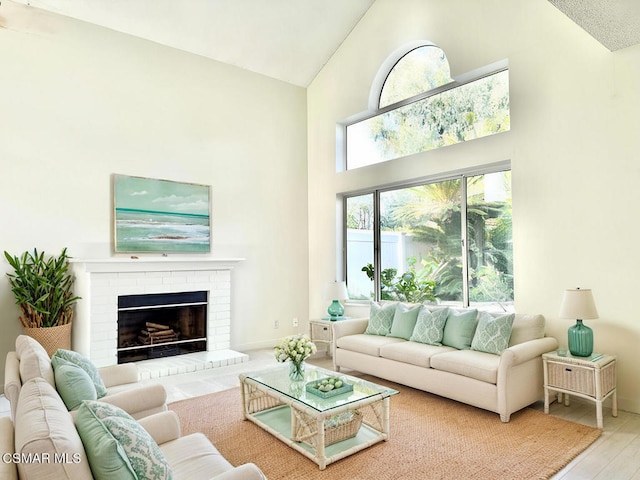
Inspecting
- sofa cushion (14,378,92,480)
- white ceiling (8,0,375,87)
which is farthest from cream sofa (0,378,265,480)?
white ceiling (8,0,375,87)

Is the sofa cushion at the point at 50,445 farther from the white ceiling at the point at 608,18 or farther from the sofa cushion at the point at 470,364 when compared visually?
the white ceiling at the point at 608,18

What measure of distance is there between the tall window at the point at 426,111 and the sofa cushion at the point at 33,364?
458cm

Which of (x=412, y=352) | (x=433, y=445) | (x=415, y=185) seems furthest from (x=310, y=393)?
(x=415, y=185)

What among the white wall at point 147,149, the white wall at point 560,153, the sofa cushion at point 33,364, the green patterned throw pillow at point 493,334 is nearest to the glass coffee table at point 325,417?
the green patterned throw pillow at point 493,334

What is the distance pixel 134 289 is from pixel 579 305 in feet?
15.4

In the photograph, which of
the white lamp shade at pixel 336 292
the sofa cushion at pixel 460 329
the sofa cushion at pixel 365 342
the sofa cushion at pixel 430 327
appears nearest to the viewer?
the sofa cushion at pixel 460 329

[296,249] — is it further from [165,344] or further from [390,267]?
[165,344]

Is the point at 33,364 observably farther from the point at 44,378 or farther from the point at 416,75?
the point at 416,75

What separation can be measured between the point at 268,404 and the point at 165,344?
7.88ft

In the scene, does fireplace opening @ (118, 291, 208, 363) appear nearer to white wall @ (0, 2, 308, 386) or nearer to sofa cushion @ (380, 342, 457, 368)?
white wall @ (0, 2, 308, 386)

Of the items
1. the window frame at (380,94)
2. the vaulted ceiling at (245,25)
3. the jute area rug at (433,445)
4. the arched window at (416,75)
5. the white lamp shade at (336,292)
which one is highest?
the vaulted ceiling at (245,25)

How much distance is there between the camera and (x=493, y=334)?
397 centimetres

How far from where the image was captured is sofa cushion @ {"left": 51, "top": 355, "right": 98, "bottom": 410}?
8.12 ft

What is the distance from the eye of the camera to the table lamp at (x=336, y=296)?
229 inches
